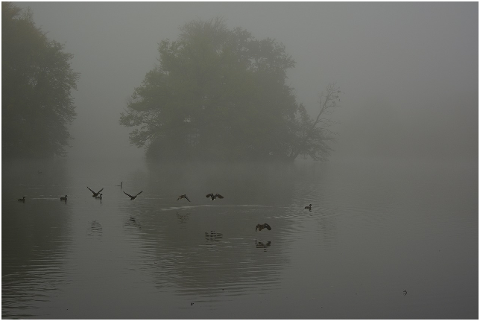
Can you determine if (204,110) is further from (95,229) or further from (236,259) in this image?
(236,259)

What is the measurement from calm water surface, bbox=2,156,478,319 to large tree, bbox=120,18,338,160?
1242 inches

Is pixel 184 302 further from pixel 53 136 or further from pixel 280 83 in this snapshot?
pixel 280 83

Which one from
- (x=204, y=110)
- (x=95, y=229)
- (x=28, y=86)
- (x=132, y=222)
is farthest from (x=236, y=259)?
(x=204, y=110)

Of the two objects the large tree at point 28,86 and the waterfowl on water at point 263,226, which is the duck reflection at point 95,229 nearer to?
the waterfowl on water at point 263,226

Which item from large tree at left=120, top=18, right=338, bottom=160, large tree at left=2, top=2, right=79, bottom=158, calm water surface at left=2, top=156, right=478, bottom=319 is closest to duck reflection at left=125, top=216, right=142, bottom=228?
calm water surface at left=2, top=156, right=478, bottom=319

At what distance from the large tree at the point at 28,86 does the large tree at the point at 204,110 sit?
6163 mm

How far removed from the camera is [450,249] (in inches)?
676

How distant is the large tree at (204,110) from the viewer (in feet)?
197

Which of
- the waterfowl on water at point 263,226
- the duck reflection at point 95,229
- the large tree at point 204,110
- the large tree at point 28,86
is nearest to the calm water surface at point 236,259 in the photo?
the duck reflection at point 95,229

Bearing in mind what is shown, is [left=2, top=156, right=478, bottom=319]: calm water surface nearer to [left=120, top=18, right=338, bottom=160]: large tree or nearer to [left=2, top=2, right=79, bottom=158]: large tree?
[left=2, top=2, right=79, bottom=158]: large tree

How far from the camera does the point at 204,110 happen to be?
6150 centimetres

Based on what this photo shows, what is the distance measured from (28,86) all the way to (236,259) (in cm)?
4294

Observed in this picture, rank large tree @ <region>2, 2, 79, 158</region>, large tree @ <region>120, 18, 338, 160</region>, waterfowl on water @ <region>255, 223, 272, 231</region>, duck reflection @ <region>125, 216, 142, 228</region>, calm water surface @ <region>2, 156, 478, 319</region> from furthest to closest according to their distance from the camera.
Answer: large tree @ <region>120, 18, 338, 160</region> < large tree @ <region>2, 2, 79, 158</region> < duck reflection @ <region>125, 216, 142, 228</region> < waterfowl on water @ <region>255, 223, 272, 231</region> < calm water surface @ <region>2, 156, 478, 319</region>

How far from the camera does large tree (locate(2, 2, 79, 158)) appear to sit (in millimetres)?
53500
